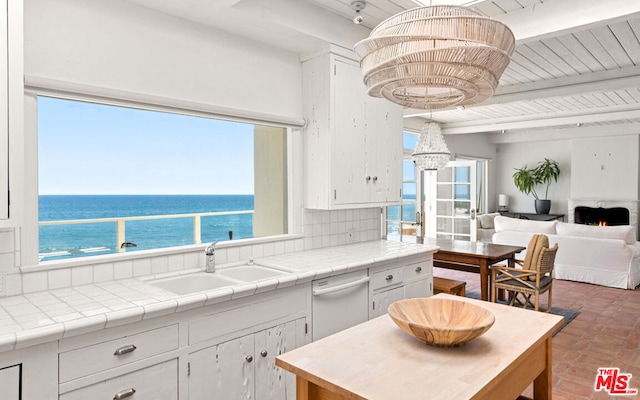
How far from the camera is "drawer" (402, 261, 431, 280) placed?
329cm

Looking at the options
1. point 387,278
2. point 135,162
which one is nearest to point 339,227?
point 387,278

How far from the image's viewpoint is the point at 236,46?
9.57ft

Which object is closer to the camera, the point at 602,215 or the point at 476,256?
the point at 476,256

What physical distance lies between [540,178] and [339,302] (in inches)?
355

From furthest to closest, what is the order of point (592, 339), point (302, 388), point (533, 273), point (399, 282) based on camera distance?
point (533, 273) < point (592, 339) < point (399, 282) < point (302, 388)

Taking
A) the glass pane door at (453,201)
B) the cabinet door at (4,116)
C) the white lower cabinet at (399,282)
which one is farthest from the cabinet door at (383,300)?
the glass pane door at (453,201)

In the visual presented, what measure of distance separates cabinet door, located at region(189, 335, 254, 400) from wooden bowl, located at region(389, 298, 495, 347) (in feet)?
2.87

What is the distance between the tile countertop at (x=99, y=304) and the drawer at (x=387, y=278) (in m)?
0.35

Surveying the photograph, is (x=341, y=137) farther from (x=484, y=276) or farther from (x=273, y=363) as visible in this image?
(x=484, y=276)

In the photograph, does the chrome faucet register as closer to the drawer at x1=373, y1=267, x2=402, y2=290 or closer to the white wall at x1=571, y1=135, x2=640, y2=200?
the drawer at x1=373, y1=267, x2=402, y2=290

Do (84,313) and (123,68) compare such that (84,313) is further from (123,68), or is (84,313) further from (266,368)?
(123,68)

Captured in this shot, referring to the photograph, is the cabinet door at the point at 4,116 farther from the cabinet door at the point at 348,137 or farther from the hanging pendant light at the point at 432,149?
the hanging pendant light at the point at 432,149

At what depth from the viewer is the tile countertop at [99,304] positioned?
59.8 inches

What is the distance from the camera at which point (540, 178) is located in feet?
32.8
